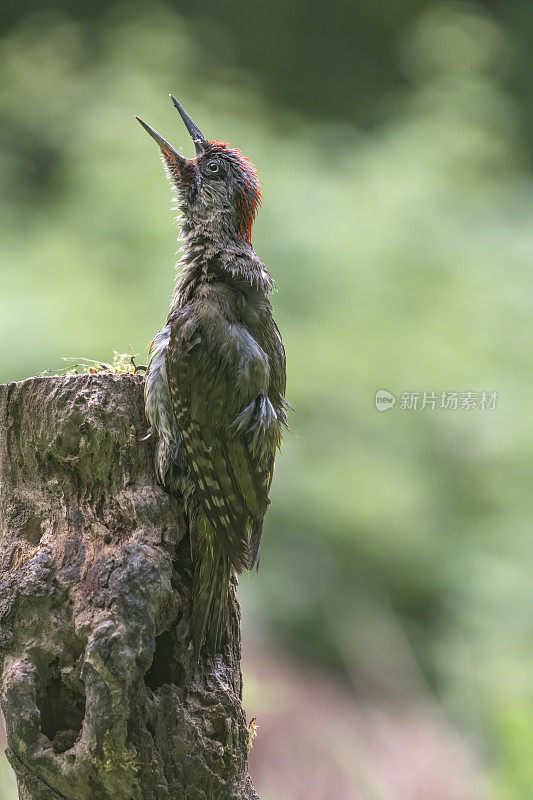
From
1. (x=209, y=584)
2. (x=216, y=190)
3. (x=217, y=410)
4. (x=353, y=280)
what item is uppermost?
(x=353, y=280)

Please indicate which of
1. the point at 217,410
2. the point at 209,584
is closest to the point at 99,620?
the point at 209,584

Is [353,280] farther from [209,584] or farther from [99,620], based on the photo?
[99,620]

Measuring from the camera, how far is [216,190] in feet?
8.00

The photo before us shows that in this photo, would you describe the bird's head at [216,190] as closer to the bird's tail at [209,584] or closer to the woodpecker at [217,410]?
the woodpecker at [217,410]

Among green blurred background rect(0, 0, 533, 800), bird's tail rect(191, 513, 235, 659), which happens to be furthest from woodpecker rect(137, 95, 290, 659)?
green blurred background rect(0, 0, 533, 800)

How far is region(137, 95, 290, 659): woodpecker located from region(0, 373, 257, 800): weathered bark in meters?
0.06

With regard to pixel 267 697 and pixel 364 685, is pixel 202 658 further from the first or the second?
pixel 364 685

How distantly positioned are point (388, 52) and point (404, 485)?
338 centimetres

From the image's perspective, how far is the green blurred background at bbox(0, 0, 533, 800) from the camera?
4.51 meters

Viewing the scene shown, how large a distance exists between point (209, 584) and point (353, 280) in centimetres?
346

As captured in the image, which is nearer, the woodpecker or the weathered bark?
the weathered bark

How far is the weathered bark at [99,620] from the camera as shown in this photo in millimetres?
1807

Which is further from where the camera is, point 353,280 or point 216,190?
point 353,280

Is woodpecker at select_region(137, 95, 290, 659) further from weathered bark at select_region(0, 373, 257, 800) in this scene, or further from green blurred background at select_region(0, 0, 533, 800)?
green blurred background at select_region(0, 0, 533, 800)
